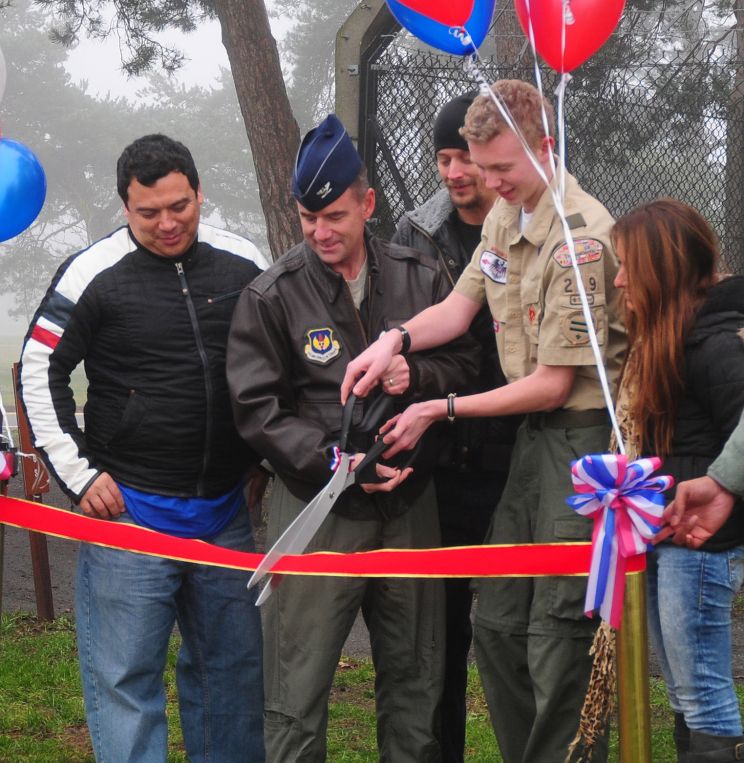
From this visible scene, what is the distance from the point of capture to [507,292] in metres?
3.31

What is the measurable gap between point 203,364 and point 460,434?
33.1 inches

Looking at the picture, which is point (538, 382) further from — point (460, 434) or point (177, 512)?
point (177, 512)

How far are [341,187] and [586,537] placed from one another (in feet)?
4.07

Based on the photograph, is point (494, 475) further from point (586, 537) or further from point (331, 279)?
point (331, 279)

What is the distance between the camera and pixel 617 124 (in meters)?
6.37

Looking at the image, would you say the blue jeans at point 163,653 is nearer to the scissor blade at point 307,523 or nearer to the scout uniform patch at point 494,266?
the scissor blade at point 307,523

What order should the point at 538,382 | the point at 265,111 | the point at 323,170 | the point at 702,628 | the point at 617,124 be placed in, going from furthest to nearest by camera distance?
the point at 265,111
the point at 617,124
the point at 323,170
the point at 538,382
the point at 702,628

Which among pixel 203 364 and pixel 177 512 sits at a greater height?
pixel 203 364

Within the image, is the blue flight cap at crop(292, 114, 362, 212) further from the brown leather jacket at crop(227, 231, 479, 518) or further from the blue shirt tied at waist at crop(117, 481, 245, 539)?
the blue shirt tied at waist at crop(117, 481, 245, 539)

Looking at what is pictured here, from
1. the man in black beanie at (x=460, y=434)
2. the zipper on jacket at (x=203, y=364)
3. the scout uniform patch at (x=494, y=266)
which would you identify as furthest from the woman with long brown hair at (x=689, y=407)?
the zipper on jacket at (x=203, y=364)

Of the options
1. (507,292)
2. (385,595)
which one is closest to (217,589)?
(385,595)

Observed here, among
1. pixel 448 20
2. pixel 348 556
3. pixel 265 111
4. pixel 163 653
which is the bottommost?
pixel 163 653

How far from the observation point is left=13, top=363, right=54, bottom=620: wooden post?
5.55 meters

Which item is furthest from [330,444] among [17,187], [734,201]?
[734,201]
